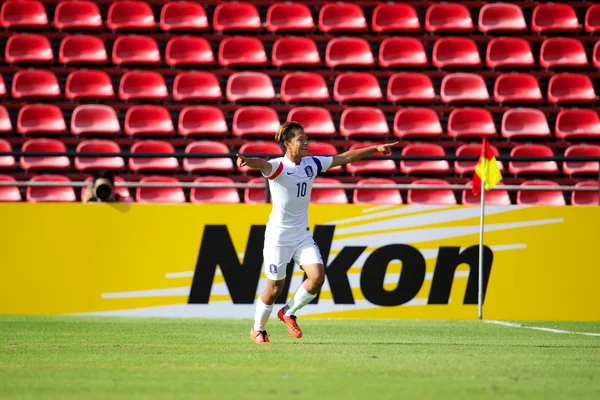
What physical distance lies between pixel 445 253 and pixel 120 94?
22.0 feet

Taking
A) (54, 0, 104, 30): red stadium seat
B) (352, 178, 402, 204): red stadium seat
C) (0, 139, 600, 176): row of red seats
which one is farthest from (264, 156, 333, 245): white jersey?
(54, 0, 104, 30): red stadium seat

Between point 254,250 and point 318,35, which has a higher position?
point 318,35

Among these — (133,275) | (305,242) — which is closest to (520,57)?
(133,275)

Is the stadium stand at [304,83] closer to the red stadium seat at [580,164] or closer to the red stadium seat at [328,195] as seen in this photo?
the red stadium seat at [580,164]

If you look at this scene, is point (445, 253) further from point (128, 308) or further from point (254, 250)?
point (128, 308)

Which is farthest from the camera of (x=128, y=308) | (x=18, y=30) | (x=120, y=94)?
(x=18, y=30)

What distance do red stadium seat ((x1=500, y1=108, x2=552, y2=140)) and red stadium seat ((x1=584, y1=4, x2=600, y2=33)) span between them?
226 centimetres

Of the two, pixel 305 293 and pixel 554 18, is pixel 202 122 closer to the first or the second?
pixel 554 18

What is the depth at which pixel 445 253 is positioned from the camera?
12945mm

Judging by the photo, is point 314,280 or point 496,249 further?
point 496,249

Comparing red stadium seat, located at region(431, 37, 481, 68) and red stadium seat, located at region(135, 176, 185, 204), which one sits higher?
red stadium seat, located at region(431, 37, 481, 68)

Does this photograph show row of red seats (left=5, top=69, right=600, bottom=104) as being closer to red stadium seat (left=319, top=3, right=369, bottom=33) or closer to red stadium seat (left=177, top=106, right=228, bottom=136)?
red stadium seat (left=177, top=106, right=228, bottom=136)

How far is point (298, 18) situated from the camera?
17656mm

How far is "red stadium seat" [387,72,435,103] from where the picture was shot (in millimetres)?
16688
